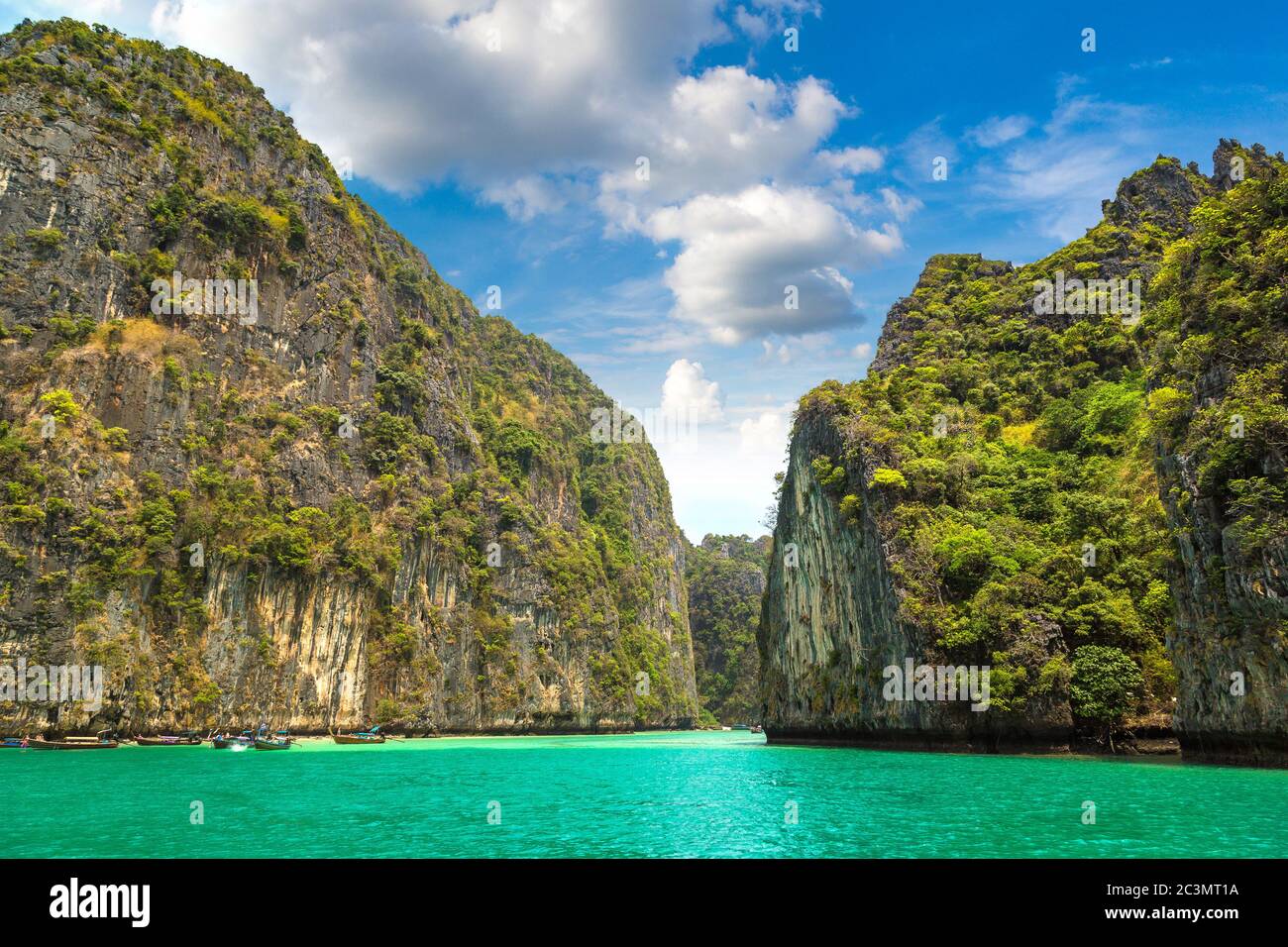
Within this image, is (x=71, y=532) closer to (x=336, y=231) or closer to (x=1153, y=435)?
(x=336, y=231)

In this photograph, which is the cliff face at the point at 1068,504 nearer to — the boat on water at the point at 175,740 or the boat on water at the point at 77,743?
the boat on water at the point at 175,740

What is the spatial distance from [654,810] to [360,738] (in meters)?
40.2

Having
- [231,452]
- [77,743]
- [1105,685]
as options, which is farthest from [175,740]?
[1105,685]

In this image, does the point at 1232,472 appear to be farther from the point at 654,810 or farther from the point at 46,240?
the point at 46,240

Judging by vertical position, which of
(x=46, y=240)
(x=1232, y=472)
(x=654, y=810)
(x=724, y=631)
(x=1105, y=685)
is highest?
(x=46, y=240)

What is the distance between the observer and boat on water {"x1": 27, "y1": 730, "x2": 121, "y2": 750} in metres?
37.8

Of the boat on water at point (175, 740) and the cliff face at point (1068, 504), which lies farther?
the boat on water at point (175, 740)

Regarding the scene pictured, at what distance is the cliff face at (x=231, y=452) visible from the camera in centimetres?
4562

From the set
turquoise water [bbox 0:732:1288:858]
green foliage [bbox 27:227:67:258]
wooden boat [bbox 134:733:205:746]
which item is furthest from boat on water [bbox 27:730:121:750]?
green foliage [bbox 27:227:67:258]

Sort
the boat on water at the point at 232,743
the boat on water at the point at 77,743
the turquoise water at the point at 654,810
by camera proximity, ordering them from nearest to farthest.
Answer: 1. the turquoise water at the point at 654,810
2. the boat on water at the point at 77,743
3. the boat on water at the point at 232,743

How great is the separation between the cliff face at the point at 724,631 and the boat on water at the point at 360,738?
6828 cm

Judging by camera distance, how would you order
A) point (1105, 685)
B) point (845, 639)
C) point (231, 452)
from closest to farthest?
point (1105, 685) → point (845, 639) → point (231, 452)

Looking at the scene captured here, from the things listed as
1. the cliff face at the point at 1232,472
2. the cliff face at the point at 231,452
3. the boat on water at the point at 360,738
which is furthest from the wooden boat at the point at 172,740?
the cliff face at the point at 1232,472

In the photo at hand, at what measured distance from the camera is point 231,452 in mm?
55531
